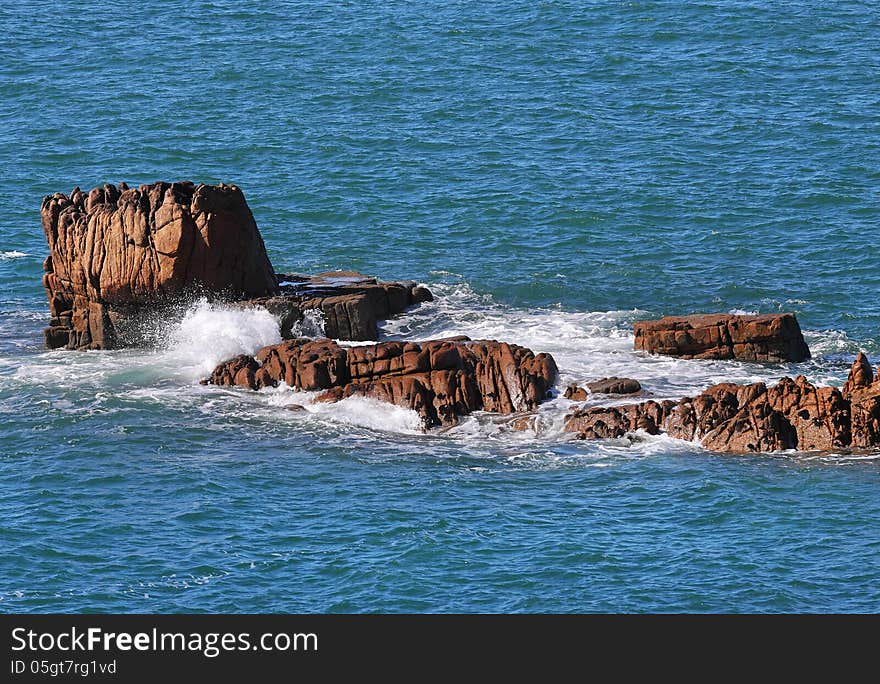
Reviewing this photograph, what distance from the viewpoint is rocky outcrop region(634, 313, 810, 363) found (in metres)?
55.9

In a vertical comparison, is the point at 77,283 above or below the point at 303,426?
above

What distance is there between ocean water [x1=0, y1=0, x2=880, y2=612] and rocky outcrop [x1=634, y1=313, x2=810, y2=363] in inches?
28.9

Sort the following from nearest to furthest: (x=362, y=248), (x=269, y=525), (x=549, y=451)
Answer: (x=269, y=525) < (x=549, y=451) < (x=362, y=248)

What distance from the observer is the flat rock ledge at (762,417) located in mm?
48406

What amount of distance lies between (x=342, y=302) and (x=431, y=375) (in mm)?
7421

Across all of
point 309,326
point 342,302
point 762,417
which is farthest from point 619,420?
point 309,326

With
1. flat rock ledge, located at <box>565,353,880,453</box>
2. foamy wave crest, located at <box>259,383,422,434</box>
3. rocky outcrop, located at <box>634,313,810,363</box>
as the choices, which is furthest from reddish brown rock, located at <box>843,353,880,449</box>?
foamy wave crest, located at <box>259,383,422,434</box>

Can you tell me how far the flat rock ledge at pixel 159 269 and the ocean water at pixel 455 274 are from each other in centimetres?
125

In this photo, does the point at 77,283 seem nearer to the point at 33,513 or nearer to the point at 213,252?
the point at 213,252

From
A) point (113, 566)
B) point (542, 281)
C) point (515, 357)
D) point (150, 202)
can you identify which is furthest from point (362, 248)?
point (113, 566)

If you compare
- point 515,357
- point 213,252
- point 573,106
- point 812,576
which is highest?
point 573,106

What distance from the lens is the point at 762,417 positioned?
49.0 m

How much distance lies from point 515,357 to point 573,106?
3795 cm

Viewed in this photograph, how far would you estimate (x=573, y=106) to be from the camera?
88750 mm
